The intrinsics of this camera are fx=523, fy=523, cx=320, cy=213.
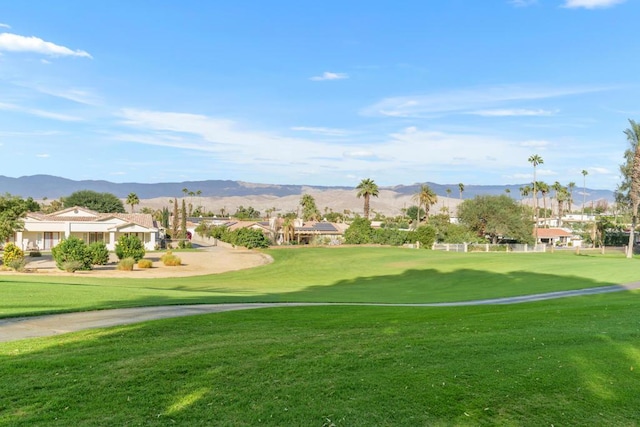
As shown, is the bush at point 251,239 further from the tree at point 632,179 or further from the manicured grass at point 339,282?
the tree at point 632,179

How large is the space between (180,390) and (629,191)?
78.2m

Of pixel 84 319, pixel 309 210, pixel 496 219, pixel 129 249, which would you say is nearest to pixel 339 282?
pixel 129 249

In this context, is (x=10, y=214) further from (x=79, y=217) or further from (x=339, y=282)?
(x=339, y=282)

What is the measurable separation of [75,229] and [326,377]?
73.8 m

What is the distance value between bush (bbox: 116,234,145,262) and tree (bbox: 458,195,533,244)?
199 ft

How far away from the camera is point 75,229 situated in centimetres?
7312

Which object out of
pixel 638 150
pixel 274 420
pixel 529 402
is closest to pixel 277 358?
pixel 274 420

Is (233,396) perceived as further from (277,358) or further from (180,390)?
(277,358)

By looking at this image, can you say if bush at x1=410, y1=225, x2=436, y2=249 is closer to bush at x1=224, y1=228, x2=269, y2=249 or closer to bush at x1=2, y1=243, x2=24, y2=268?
bush at x1=224, y1=228, x2=269, y2=249

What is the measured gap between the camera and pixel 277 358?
28.7 feet

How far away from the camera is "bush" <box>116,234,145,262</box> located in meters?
51.6

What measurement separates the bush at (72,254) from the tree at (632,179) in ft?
202

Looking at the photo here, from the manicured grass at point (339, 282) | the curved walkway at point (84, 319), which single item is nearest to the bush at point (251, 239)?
the manicured grass at point (339, 282)

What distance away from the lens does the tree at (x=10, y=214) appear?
49.0 metres
